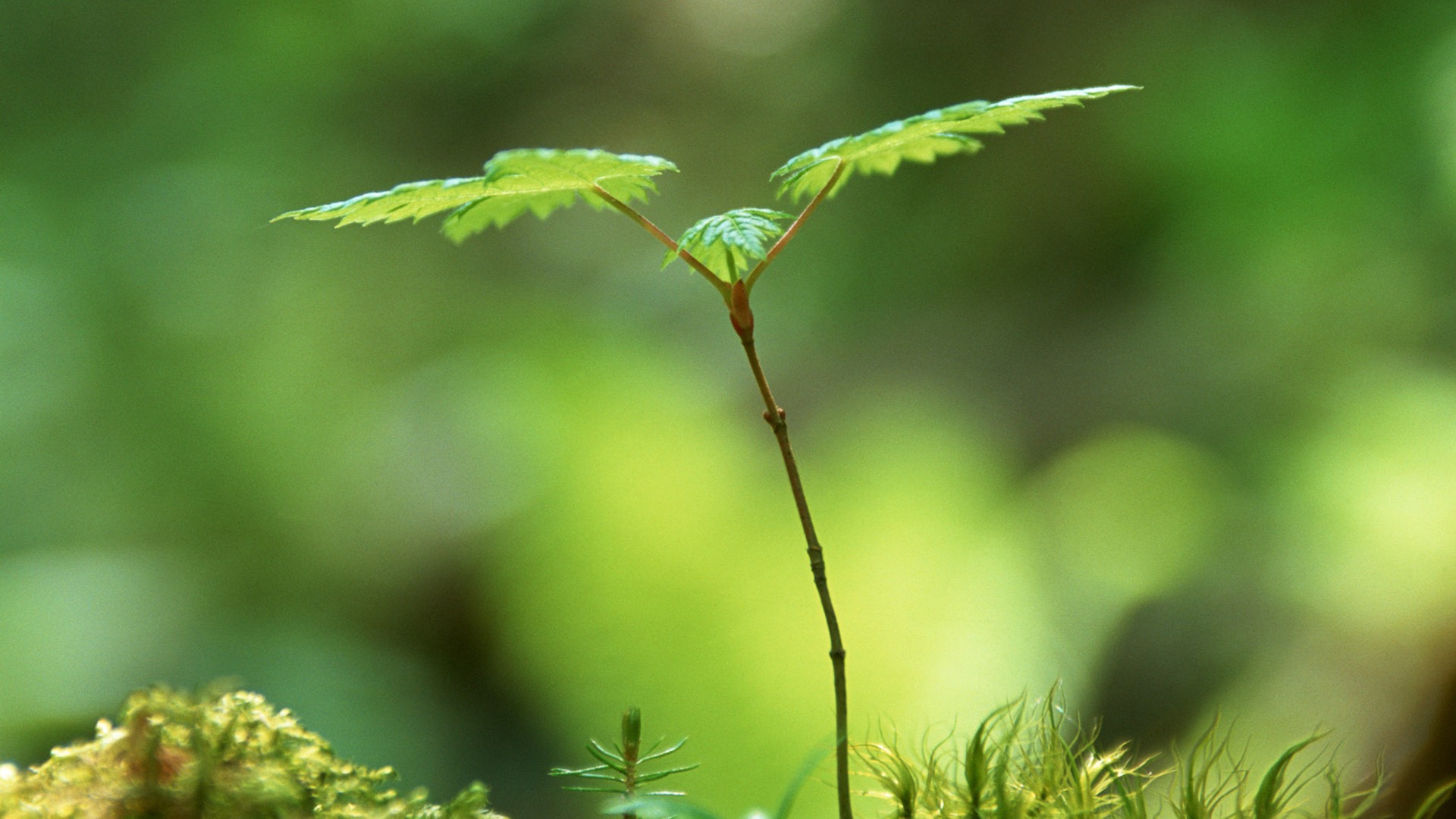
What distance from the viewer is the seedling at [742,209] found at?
1.52 ft

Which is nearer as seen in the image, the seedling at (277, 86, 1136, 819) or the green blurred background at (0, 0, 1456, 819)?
the seedling at (277, 86, 1136, 819)

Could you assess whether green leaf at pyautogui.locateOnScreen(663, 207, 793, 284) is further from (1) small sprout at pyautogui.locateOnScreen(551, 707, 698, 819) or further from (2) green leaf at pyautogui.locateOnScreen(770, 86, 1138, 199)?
(1) small sprout at pyautogui.locateOnScreen(551, 707, 698, 819)

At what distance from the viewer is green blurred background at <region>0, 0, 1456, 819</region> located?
7.55ft

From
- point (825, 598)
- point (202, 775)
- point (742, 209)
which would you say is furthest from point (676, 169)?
point (202, 775)

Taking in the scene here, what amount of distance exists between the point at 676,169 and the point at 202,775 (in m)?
0.34

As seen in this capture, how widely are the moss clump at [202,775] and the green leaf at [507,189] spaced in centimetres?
23

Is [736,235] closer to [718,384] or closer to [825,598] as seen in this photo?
[825,598]

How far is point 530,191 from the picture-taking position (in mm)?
520

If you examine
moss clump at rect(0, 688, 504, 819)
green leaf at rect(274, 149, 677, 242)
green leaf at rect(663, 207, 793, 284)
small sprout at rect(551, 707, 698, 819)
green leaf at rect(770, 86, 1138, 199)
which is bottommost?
small sprout at rect(551, 707, 698, 819)

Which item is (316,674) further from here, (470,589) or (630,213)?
(630,213)

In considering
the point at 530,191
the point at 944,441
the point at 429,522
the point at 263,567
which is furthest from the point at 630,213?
the point at 263,567

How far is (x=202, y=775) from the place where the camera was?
400 mm

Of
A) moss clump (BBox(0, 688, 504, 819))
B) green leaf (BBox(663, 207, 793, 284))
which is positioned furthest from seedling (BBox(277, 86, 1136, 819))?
moss clump (BBox(0, 688, 504, 819))

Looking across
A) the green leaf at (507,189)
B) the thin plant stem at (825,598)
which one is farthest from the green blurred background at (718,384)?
the green leaf at (507,189)
